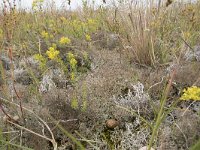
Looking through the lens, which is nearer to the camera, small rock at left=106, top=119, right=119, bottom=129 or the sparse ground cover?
the sparse ground cover

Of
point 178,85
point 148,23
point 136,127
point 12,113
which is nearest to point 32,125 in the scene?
point 12,113

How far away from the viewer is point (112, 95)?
2.19 metres

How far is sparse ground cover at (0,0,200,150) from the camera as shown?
63.3 inches

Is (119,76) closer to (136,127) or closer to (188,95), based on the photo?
(136,127)

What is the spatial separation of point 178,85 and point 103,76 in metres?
0.58

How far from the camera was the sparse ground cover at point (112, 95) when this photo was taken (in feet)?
5.27

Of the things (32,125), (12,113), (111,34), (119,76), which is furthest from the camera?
(111,34)

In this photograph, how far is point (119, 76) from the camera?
2426mm

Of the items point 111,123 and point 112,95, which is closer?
point 111,123

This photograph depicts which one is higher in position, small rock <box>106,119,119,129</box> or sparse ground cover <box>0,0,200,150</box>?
sparse ground cover <box>0,0,200,150</box>

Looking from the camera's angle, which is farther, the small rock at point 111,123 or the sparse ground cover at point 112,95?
the small rock at point 111,123

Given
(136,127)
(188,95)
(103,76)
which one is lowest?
(136,127)

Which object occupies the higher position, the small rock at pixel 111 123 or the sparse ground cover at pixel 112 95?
the sparse ground cover at pixel 112 95

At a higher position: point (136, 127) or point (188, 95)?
point (188, 95)
